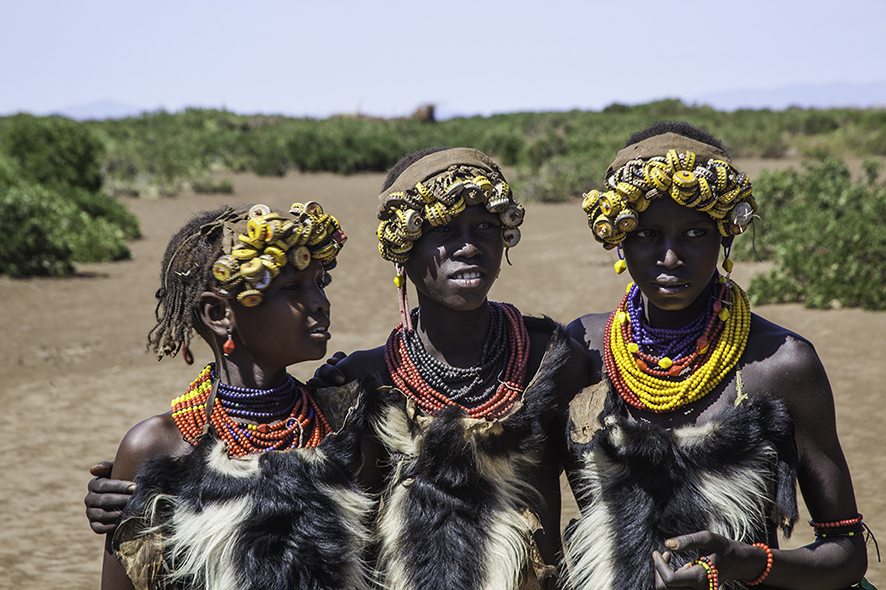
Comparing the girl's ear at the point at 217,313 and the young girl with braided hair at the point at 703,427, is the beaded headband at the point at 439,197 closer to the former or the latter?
the young girl with braided hair at the point at 703,427

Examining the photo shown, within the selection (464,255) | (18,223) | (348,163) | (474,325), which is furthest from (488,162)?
(348,163)

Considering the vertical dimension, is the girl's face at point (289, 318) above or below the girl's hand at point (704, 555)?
above

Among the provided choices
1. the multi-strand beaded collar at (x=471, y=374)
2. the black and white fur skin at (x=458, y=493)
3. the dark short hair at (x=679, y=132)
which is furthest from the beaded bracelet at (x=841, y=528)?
the dark short hair at (x=679, y=132)

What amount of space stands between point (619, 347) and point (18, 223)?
39.2 feet

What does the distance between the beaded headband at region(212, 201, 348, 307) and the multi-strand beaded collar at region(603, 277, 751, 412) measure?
101 cm

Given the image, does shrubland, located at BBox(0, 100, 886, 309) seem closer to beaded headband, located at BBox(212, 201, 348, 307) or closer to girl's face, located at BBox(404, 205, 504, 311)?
girl's face, located at BBox(404, 205, 504, 311)

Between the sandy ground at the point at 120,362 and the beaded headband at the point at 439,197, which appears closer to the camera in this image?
the beaded headband at the point at 439,197

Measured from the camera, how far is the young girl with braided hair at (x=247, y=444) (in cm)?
224

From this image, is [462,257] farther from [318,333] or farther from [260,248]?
[260,248]

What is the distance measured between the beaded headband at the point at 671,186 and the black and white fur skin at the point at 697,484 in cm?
57

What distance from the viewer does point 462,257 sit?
246 cm

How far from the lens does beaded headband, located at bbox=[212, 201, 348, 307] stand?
2252mm

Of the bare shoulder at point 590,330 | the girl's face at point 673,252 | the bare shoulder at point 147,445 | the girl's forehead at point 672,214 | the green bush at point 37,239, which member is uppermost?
the girl's forehead at point 672,214

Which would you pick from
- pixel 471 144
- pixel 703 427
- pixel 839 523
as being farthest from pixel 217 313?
pixel 471 144
